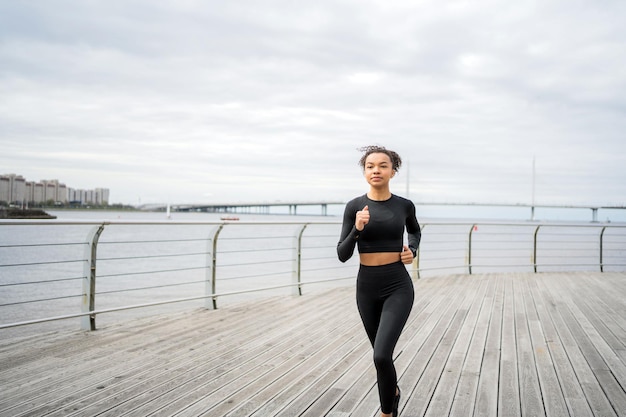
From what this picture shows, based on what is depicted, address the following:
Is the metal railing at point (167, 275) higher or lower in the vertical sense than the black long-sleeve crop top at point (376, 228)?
lower

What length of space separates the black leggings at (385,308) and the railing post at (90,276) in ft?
9.67

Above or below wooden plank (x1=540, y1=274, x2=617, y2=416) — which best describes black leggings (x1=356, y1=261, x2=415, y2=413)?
above

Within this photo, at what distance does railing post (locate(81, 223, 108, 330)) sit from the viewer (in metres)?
4.48

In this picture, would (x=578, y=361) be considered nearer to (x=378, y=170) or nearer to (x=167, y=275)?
(x=378, y=170)

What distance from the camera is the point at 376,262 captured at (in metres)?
2.53

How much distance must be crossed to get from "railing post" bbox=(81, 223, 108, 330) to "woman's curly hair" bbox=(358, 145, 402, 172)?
9.34ft

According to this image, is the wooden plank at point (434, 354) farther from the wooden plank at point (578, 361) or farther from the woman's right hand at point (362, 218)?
the woman's right hand at point (362, 218)

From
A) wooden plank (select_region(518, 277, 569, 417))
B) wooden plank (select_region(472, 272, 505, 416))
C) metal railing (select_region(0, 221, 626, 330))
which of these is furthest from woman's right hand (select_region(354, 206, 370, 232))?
metal railing (select_region(0, 221, 626, 330))

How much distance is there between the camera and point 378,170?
252 cm

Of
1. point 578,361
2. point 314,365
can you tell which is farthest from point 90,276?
point 578,361

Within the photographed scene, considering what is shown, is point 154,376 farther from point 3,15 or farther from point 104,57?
point 104,57

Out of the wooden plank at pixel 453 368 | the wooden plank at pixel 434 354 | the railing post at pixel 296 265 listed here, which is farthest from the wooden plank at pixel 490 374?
the railing post at pixel 296 265

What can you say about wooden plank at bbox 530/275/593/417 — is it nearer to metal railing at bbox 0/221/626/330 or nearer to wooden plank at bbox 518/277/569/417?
wooden plank at bbox 518/277/569/417

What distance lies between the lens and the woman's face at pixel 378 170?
2518mm
